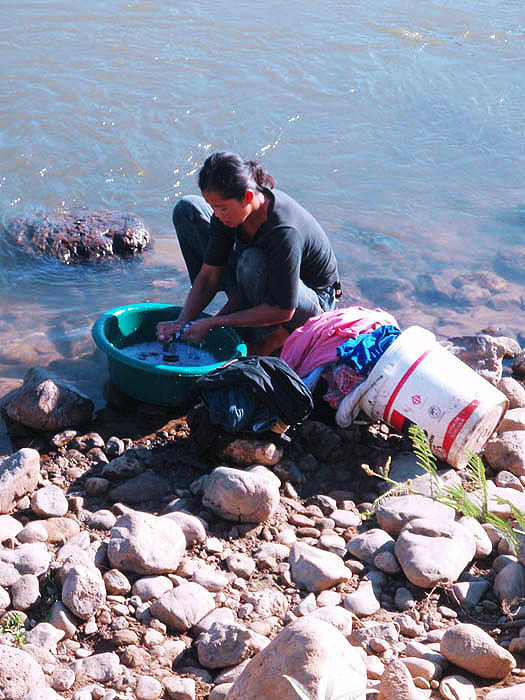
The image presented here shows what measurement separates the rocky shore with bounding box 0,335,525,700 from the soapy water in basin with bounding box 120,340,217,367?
469 mm

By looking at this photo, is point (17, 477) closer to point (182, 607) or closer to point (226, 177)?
point (182, 607)

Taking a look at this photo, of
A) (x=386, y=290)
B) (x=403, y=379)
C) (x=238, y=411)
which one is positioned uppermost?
(x=403, y=379)

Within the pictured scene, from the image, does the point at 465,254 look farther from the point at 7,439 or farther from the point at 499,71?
the point at 499,71

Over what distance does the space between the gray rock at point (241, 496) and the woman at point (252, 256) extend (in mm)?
1017

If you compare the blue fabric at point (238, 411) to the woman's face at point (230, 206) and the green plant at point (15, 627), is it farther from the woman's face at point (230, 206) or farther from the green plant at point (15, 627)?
the green plant at point (15, 627)

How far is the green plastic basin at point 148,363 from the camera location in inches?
147

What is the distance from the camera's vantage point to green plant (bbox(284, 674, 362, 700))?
1.71 metres

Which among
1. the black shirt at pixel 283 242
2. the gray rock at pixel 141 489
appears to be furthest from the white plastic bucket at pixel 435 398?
the gray rock at pixel 141 489

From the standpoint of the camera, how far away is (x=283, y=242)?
12.4ft

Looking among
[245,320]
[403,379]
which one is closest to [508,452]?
[403,379]

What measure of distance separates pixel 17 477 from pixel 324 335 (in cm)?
154

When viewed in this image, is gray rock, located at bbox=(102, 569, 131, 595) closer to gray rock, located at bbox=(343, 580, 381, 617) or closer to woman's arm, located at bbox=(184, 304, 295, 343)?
gray rock, located at bbox=(343, 580, 381, 617)

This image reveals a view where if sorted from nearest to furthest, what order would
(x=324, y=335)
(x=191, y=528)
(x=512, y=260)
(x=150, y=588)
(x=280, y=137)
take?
(x=150, y=588) < (x=191, y=528) < (x=324, y=335) < (x=512, y=260) < (x=280, y=137)

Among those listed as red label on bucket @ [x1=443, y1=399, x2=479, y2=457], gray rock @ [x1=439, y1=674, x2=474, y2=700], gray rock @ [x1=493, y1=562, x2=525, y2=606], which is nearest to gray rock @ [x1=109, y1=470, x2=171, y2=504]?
red label on bucket @ [x1=443, y1=399, x2=479, y2=457]
